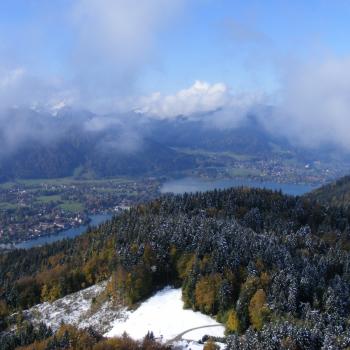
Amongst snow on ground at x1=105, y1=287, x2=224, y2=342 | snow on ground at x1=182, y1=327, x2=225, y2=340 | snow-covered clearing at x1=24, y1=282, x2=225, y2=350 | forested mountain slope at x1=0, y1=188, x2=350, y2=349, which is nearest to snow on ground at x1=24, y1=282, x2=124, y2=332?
snow-covered clearing at x1=24, y1=282, x2=225, y2=350

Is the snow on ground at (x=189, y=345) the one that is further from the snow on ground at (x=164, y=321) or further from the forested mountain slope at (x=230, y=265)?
the forested mountain slope at (x=230, y=265)

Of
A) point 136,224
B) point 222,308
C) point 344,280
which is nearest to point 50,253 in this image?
point 136,224

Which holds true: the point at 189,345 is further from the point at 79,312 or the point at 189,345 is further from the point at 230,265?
the point at 79,312

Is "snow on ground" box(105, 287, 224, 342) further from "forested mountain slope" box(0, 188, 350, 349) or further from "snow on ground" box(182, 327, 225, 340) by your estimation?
"forested mountain slope" box(0, 188, 350, 349)

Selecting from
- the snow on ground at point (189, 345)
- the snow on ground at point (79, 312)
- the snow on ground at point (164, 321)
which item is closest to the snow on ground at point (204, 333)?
the snow on ground at point (164, 321)

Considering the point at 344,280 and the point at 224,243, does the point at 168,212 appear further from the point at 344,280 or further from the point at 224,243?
the point at 344,280

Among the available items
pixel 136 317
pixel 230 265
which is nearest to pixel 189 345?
pixel 136 317
